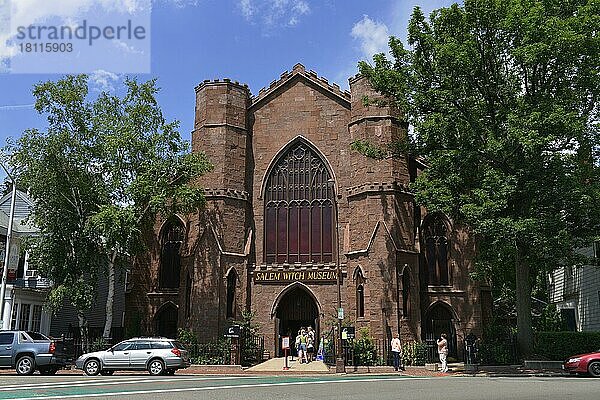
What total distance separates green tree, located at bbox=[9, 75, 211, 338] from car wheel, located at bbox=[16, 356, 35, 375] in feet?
18.4

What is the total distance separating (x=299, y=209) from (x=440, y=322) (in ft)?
30.8

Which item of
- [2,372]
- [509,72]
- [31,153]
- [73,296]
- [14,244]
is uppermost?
[509,72]

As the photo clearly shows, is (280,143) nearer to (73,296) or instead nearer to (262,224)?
(262,224)

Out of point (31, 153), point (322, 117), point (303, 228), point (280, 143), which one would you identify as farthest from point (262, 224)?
point (31, 153)

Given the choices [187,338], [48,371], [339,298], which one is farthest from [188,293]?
[48,371]

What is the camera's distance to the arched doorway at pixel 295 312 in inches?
1241

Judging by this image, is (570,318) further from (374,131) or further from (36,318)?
(36,318)

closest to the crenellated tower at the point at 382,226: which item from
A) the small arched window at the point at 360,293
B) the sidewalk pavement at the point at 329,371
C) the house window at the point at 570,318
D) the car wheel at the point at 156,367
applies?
the small arched window at the point at 360,293

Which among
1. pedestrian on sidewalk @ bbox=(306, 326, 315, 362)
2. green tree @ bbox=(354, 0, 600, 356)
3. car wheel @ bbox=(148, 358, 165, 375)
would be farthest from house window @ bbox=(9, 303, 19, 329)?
green tree @ bbox=(354, 0, 600, 356)

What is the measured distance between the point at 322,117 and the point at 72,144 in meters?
13.1

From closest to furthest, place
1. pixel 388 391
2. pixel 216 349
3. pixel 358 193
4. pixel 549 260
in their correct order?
pixel 388 391 < pixel 549 260 < pixel 216 349 < pixel 358 193

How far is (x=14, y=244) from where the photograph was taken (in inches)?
1348

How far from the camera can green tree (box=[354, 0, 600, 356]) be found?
21484 mm

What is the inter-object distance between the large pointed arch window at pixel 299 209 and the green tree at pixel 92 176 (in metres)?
5.27
